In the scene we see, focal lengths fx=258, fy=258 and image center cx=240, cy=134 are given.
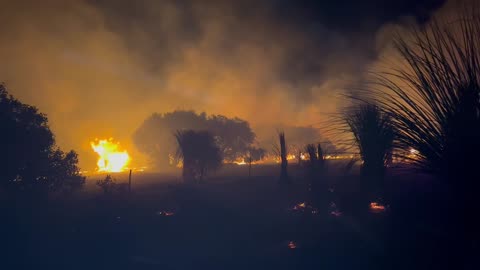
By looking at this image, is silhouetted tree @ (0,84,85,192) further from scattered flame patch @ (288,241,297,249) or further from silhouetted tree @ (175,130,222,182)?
scattered flame patch @ (288,241,297,249)

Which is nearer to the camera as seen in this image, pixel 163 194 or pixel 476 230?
pixel 476 230

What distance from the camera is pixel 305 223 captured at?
15.8m

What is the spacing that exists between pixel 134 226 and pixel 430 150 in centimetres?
1815

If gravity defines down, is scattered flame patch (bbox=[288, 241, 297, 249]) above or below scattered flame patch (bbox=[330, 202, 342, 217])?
below

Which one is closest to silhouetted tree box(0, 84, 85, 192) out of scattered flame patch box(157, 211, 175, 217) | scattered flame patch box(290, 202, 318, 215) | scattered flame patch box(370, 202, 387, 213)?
scattered flame patch box(157, 211, 175, 217)

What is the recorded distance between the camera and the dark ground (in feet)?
29.4

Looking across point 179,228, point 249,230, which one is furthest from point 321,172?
point 179,228

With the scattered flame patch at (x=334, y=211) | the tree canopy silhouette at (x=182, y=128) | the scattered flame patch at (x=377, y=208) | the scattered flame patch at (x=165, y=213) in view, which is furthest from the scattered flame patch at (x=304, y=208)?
the tree canopy silhouette at (x=182, y=128)

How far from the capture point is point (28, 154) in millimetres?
23203

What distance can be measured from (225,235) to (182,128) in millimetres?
81031

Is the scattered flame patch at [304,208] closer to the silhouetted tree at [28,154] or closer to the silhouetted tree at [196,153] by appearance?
the silhouetted tree at [196,153]

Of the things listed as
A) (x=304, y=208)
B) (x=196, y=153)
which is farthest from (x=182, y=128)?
(x=304, y=208)

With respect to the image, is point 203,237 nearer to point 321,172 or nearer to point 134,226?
point 134,226

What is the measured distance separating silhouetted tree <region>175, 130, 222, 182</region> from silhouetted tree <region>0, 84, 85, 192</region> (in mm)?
13600
